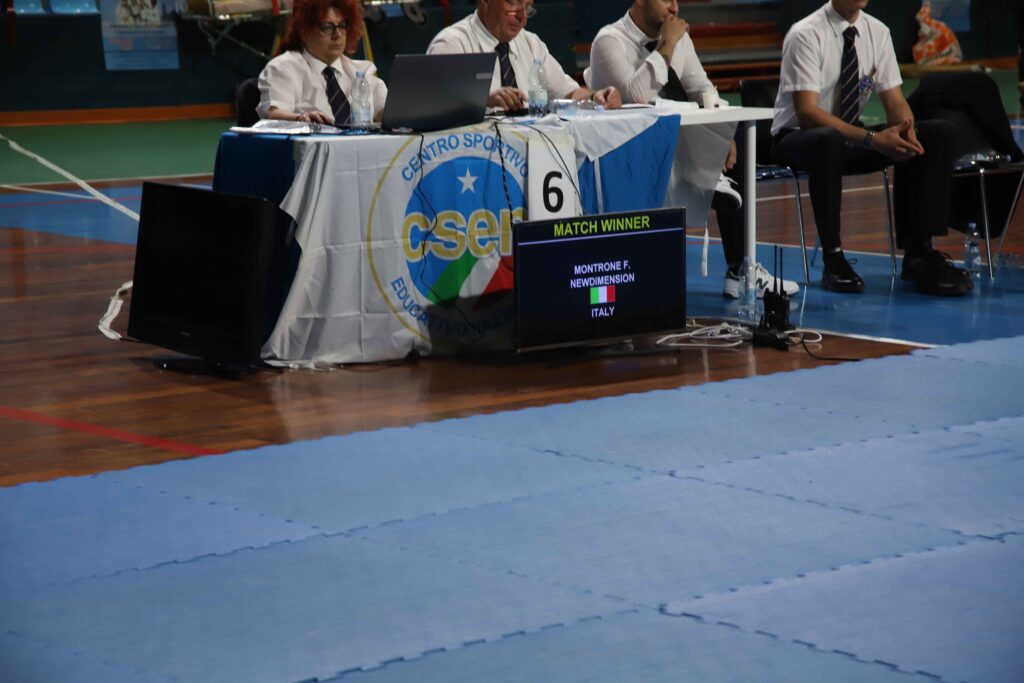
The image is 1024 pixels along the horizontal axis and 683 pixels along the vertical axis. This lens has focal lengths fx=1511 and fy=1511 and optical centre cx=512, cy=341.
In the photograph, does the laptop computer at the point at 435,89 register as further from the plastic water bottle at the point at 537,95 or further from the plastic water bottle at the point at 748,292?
the plastic water bottle at the point at 748,292

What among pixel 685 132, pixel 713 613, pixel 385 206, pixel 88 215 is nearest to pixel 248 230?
pixel 385 206

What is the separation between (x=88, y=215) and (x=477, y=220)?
5074 mm

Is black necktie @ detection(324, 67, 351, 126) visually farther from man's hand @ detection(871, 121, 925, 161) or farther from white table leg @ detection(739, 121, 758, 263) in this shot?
man's hand @ detection(871, 121, 925, 161)

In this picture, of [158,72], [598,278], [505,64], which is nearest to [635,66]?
[505,64]

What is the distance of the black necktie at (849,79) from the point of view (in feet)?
22.8

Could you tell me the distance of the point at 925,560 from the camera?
3.33m

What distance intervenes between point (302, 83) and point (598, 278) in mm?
1548

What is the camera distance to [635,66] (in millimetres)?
6602

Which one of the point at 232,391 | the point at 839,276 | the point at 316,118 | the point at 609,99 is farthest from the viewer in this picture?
the point at 839,276

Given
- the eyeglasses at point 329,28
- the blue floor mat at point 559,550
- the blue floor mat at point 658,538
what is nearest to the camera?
the blue floor mat at point 559,550

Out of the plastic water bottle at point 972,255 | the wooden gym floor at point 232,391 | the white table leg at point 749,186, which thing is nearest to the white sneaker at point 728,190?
the white table leg at point 749,186

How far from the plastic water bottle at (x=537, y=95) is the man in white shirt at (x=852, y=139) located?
1.40 metres

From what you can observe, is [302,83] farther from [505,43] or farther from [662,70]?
[662,70]

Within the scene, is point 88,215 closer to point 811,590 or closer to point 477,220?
point 477,220
